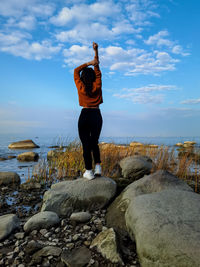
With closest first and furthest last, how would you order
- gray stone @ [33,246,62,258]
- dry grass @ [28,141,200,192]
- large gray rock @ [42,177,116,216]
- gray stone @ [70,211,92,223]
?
1. gray stone @ [33,246,62,258]
2. gray stone @ [70,211,92,223]
3. large gray rock @ [42,177,116,216]
4. dry grass @ [28,141,200,192]

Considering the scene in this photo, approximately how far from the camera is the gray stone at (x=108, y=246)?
2.11 metres

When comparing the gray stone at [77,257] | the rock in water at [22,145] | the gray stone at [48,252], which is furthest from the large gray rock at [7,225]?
the rock in water at [22,145]

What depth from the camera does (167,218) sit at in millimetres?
2227

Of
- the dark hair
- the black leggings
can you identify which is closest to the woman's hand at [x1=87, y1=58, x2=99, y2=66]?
the dark hair

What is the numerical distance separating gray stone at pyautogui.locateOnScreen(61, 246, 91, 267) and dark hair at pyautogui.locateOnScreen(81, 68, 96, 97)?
257cm

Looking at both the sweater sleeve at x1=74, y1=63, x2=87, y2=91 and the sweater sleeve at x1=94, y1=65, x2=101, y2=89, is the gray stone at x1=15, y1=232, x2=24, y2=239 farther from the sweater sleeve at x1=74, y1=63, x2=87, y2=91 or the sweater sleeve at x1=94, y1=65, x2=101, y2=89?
→ the sweater sleeve at x1=94, y1=65, x2=101, y2=89

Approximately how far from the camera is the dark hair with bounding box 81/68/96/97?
3.74 metres

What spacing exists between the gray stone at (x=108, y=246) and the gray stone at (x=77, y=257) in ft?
0.40

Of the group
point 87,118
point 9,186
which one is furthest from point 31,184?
point 87,118

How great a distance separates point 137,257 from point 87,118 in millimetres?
2379

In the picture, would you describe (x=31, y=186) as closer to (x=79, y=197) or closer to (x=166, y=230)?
(x=79, y=197)

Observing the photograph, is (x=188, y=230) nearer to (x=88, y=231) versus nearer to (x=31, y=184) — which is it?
(x=88, y=231)

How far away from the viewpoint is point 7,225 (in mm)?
2879

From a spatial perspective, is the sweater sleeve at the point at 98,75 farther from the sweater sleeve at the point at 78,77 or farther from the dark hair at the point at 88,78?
the sweater sleeve at the point at 78,77
